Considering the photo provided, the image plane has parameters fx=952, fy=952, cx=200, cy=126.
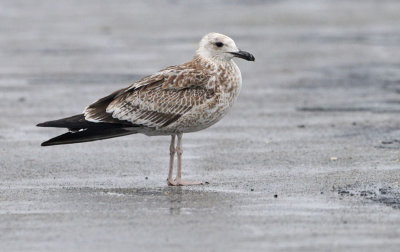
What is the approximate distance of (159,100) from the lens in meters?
9.23

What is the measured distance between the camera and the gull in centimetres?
903

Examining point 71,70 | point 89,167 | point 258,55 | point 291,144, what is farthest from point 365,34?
point 89,167

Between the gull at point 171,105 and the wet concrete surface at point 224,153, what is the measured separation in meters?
0.51

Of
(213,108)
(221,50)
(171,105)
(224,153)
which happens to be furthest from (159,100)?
(224,153)

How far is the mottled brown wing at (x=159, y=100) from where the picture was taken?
9.10 metres

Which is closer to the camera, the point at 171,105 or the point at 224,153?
the point at 171,105

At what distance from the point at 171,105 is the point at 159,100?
0.15 meters

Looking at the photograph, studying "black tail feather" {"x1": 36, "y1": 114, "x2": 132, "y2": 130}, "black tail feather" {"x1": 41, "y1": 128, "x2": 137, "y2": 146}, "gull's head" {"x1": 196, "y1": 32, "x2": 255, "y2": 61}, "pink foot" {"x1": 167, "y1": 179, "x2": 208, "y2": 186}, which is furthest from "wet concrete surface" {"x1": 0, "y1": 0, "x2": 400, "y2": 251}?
"gull's head" {"x1": 196, "y1": 32, "x2": 255, "y2": 61}

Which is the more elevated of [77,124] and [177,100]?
[177,100]

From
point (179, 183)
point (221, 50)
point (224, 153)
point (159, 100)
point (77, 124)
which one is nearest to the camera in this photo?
point (179, 183)

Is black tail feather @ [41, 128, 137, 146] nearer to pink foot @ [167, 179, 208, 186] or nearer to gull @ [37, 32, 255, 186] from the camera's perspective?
gull @ [37, 32, 255, 186]

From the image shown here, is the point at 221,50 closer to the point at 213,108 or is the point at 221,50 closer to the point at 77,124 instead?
the point at 213,108

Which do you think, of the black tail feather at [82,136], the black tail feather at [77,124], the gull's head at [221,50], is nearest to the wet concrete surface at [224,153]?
the black tail feather at [82,136]

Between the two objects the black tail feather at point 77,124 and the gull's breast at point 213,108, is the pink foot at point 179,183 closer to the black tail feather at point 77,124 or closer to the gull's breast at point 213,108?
the gull's breast at point 213,108
